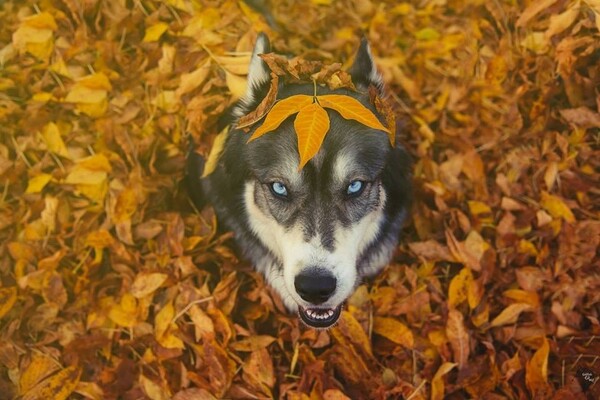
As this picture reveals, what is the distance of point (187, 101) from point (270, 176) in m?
0.92

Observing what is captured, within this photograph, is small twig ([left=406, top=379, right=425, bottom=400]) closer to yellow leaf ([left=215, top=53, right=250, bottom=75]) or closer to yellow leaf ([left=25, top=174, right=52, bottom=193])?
yellow leaf ([left=215, top=53, right=250, bottom=75])

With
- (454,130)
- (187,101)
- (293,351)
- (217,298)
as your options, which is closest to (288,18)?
(187,101)

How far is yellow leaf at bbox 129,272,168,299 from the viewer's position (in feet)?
8.82

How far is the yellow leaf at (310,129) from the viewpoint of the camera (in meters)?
2.08

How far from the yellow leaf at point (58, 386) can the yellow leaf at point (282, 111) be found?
57.0 inches

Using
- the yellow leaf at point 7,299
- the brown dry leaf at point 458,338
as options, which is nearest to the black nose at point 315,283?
the brown dry leaf at point 458,338

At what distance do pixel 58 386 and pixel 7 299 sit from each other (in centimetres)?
53

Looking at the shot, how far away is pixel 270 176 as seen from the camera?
2.33 meters

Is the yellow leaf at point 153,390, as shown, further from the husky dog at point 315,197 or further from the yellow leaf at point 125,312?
the husky dog at point 315,197

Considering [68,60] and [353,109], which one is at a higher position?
[353,109]

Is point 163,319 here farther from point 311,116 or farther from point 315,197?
point 311,116

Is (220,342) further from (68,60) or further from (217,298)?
(68,60)

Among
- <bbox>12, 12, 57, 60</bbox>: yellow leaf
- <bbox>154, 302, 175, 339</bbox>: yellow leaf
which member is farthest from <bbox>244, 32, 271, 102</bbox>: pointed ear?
<bbox>12, 12, 57, 60</bbox>: yellow leaf

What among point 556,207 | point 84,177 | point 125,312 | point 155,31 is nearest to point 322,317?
point 125,312
